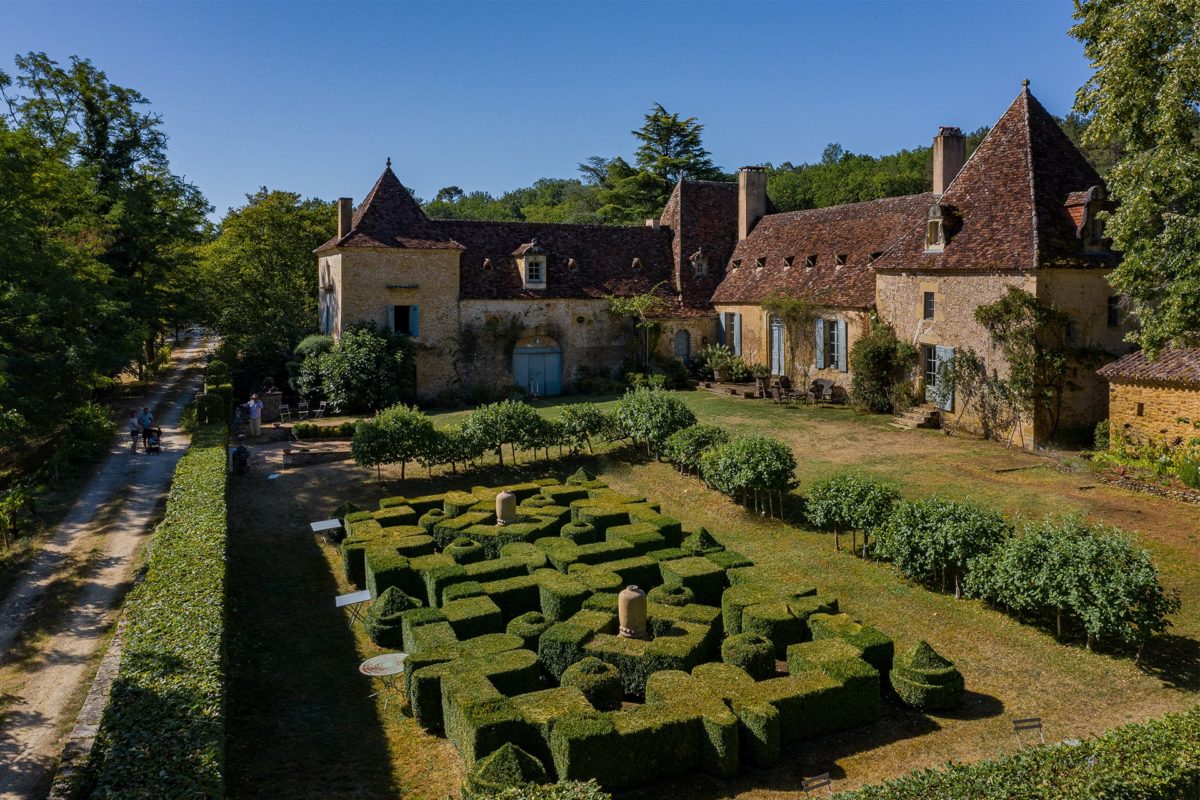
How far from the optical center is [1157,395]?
21.1 metres

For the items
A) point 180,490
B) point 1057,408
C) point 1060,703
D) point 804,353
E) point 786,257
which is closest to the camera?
point 1060,703

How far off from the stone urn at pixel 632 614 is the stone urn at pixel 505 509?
5.96 meters

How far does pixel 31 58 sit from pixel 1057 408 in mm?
44346

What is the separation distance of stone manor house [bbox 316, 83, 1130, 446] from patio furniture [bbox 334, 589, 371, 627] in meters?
19.6

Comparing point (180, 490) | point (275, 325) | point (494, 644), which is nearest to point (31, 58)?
point (275, 325)

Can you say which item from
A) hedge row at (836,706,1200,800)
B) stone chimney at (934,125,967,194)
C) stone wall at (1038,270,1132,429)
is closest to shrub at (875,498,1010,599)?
hedge row at (836,706,1200,800)

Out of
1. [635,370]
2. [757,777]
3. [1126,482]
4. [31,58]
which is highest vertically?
[31,58]

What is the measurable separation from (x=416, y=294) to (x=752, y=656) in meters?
26.1

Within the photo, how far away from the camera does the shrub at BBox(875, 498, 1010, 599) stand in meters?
15.1

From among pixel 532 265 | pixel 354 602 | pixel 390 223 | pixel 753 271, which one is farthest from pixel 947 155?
pixel 354 602

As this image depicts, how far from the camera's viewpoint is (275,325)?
1535 inches

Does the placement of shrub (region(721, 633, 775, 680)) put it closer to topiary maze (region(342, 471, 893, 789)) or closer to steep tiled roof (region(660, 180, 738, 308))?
topiary maze (region(342, 471, 893, 789))

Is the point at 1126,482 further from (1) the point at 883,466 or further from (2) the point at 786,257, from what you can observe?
(2) the point at 786,257

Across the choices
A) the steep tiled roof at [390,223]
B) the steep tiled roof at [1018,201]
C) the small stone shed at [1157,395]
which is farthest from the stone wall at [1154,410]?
the steep tiled roof at [390,223]
